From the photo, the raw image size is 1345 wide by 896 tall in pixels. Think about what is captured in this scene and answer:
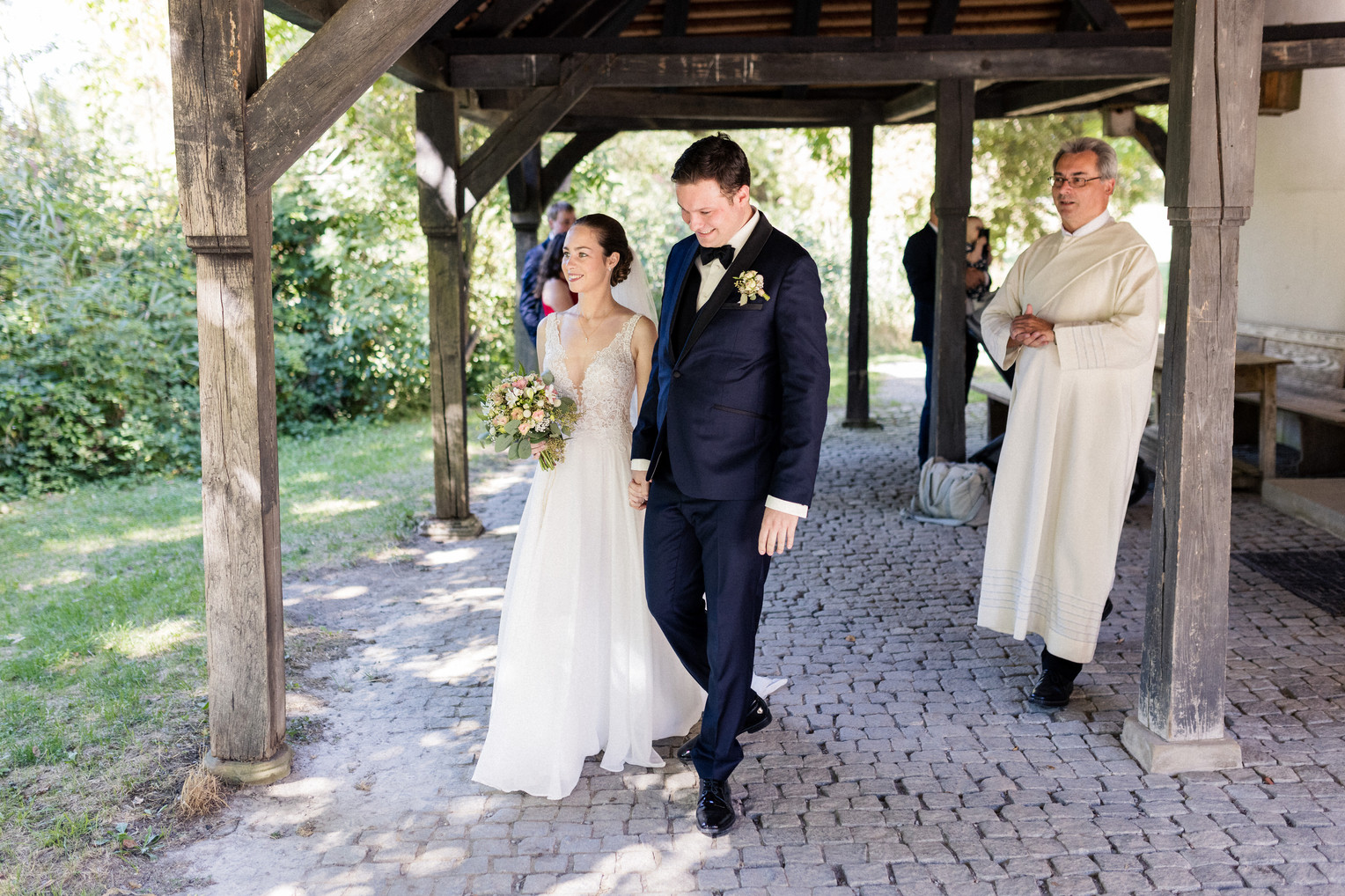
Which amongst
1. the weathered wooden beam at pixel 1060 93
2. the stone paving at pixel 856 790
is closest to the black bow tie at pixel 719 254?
the stone paving at pixel 856 790

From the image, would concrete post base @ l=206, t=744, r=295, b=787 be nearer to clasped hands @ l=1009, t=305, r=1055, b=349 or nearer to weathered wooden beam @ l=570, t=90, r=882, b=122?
clasped hands @ l=1009, t=305, r=1055, b=349

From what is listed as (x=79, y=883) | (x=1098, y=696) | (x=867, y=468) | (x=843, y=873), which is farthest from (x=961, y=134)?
(x=79, y=883)

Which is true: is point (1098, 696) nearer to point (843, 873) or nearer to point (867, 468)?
point (843, 873)

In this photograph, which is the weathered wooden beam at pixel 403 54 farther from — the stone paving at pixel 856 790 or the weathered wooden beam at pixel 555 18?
the stone paving at pixel 856 790

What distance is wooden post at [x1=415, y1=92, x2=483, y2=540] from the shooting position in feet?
22.0

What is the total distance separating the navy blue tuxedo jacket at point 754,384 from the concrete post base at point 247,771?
1.76 meters

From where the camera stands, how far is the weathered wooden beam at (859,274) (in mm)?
10742

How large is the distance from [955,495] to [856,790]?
397cm

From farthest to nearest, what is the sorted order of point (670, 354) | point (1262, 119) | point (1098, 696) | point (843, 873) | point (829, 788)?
point (1262, 119)
point (1098, 696)
point (829, 788)
point (670, 354)
point (843, 873)

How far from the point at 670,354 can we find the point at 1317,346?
300 inches

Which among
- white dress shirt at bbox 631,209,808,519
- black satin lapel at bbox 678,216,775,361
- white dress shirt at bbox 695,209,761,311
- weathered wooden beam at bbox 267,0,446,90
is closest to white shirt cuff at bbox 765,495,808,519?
white dress shirt at bbox 631,209,808,519

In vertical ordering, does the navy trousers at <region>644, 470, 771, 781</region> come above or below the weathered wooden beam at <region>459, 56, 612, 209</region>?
below

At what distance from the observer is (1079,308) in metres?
4.18

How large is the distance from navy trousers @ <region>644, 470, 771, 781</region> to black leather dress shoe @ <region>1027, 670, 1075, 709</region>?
1.46 m
